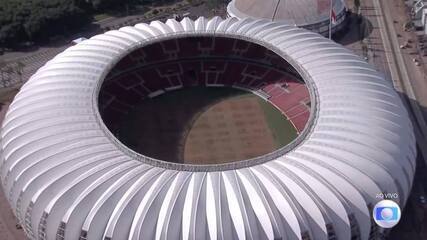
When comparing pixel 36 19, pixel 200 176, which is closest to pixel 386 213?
pixel 200 176

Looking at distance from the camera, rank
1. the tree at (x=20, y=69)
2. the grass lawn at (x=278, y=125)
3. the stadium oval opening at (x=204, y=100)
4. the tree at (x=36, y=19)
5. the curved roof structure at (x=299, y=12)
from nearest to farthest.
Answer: the stadium oval opening at (x=204, y=100) < the grass lawn at (x=278, y=125) < the tree at (x=20, y=69) < the tree at (x=36, y=19) < the curved roof structure at (x=299, y=12)

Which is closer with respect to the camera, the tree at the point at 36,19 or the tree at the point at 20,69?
the tree at the point at 20,69

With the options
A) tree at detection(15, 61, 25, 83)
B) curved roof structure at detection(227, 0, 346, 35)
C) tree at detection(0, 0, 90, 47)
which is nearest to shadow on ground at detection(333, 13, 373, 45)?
curved roof structure at detection(227, 0, 346, 35)

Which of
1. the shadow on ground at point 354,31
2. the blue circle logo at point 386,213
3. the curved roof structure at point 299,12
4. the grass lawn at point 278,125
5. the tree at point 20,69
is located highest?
the curved roof structure at point 299,12

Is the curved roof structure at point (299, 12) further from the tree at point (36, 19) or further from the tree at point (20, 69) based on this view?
the tree at point (20, 69)

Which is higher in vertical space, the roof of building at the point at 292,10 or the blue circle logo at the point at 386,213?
the roof of building at the point at 292,10

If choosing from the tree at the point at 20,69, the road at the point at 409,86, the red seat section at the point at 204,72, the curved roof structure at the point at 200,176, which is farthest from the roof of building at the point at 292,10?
the tree at the point at 20,69

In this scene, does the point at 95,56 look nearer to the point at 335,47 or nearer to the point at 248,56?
the point at 248,56
